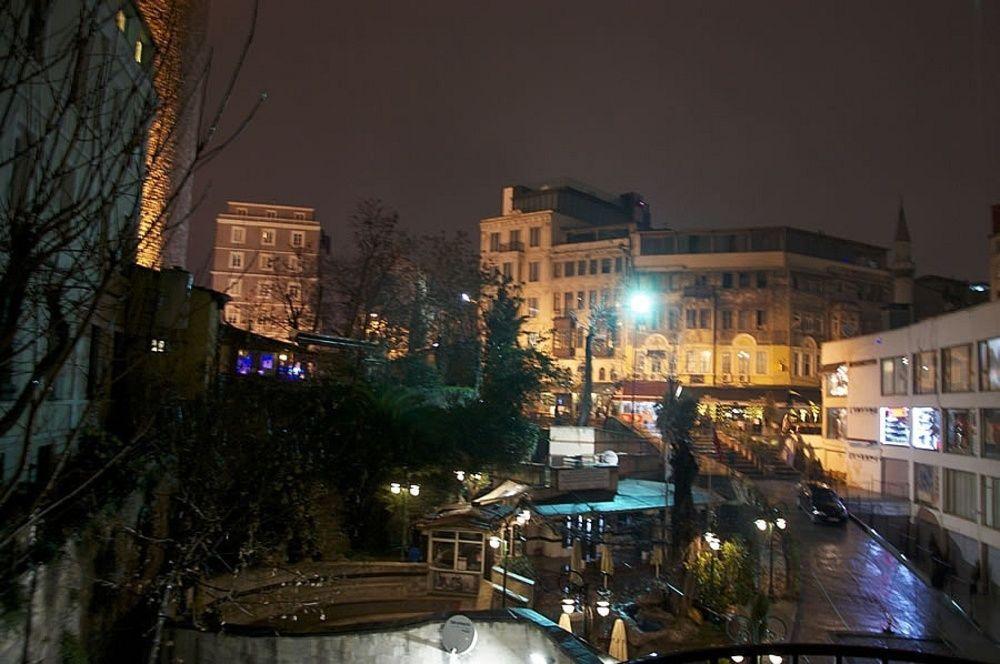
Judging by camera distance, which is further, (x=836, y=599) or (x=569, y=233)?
(x=569, y=233)

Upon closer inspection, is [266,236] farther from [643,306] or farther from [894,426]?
[894,426]

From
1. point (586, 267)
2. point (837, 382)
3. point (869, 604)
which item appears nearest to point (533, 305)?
point (586, 267)

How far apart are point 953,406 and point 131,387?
25878 mm

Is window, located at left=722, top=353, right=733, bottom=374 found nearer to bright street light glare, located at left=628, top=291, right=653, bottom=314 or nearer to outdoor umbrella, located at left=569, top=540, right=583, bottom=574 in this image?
bright street light glare, located at left=628, top=291, right=653, bottom=314

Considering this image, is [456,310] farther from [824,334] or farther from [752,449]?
[824,334]

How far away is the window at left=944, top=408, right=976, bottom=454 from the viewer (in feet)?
79.3

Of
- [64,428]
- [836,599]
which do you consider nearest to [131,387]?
[64,428]

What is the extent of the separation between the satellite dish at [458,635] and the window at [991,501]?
1835 centimetres

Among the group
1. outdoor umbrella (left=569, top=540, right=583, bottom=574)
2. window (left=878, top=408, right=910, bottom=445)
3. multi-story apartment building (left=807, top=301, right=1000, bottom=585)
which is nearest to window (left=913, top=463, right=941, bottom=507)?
multi-story apartment building (left=807, top=301, right=1000, bottom=585)

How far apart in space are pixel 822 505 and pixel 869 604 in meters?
8.58

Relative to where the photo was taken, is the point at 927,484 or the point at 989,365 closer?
the point at 989,365

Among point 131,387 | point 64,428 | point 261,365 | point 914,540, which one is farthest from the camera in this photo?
point 261,365

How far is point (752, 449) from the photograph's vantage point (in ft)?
117

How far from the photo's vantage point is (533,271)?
55688mm
